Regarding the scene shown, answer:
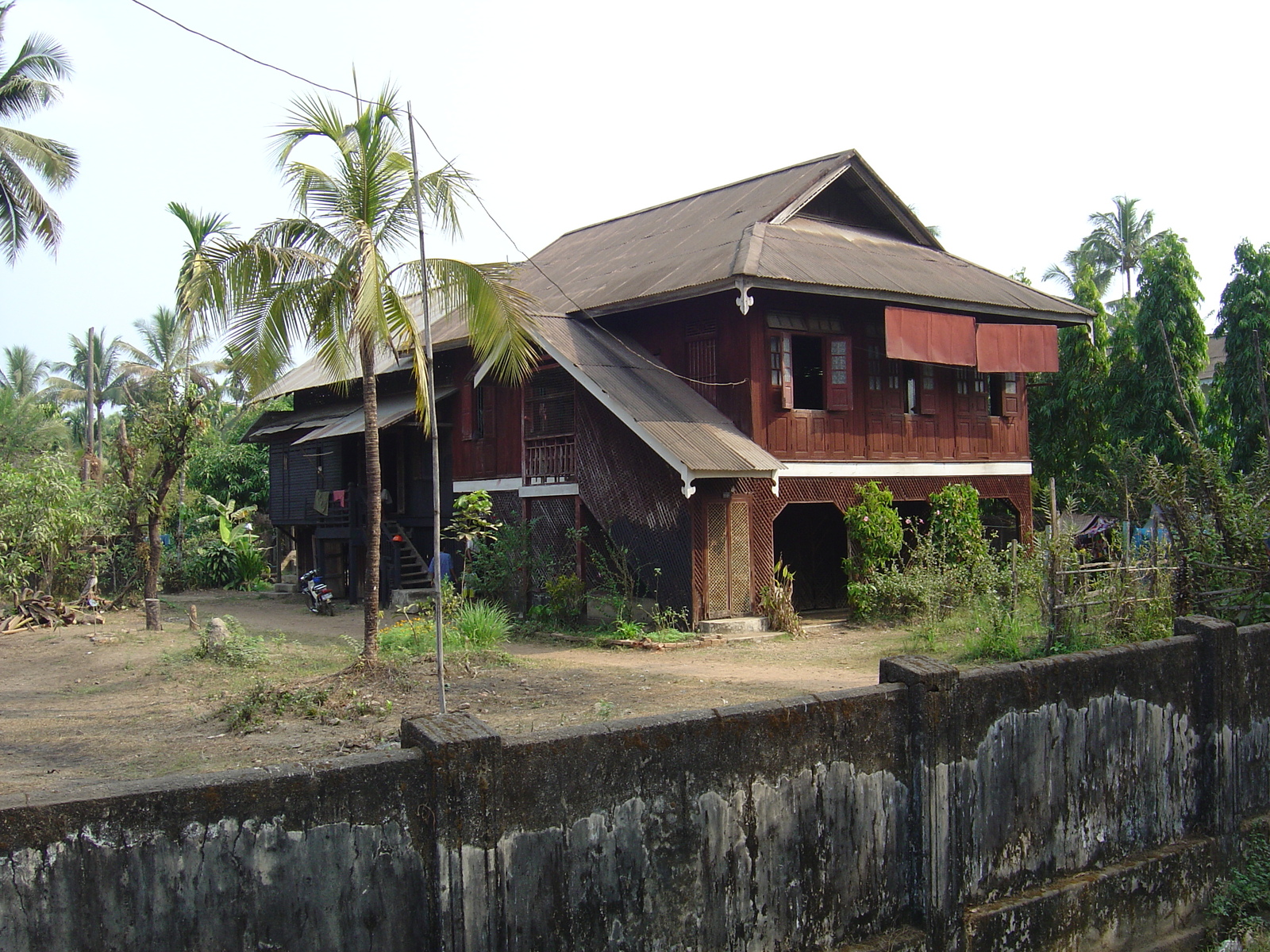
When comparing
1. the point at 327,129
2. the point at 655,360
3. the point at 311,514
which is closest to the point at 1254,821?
the point at 327,129

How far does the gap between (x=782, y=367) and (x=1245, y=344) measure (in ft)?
41.1

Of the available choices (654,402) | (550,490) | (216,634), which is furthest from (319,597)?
(654,402)

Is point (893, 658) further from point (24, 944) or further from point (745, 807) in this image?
point (24, 944)

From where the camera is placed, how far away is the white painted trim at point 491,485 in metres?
18.4

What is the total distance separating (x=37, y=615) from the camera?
16625mm

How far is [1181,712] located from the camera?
6367mm

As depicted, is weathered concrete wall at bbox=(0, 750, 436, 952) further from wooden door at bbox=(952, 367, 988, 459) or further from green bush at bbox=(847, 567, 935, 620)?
wooden door at bbox=(952, 367, 988, 459)

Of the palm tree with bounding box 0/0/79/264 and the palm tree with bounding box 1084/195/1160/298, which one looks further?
the palm tree with bounding box 1084/195/1160/298

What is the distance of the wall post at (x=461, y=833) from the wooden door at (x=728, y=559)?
10.9m

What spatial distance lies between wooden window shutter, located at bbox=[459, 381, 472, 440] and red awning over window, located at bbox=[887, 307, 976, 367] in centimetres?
775

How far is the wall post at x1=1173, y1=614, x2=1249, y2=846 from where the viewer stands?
6.43 meters

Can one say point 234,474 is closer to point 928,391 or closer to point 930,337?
point 928,391

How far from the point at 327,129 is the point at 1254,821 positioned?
32.8ft

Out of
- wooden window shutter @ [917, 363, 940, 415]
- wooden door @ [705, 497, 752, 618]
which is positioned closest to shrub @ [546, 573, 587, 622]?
wooden door @ [705, 497, 752, 618]
